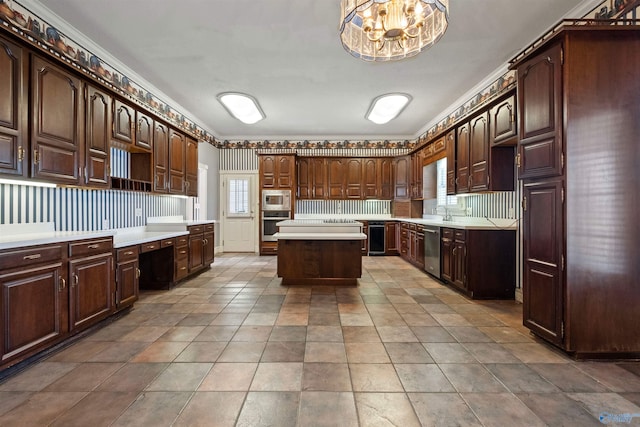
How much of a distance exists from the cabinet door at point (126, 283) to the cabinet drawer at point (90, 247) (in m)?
0.29

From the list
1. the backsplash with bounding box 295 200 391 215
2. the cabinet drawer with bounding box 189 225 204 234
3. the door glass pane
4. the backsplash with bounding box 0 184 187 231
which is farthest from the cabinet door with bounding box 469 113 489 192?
the door glass pane

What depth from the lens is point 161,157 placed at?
4.48 metres

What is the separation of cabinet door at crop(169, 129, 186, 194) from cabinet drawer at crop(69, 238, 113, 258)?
1.88 metres

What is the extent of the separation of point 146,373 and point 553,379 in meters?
2.79

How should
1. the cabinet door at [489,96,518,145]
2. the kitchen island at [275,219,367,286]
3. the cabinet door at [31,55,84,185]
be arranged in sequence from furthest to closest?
the kitchen island at [275,219,367,286] < the cabinet door at [489,96,518,145] < the cabinet door at [31,55,84,185]

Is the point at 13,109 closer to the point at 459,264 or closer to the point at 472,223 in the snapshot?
the point at 459,264

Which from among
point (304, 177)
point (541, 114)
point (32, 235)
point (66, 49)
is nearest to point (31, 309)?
point (32, 235)

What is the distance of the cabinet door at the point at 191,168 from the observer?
209 inches

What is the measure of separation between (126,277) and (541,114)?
426 centimetres

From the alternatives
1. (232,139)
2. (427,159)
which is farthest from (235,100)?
(427,159)

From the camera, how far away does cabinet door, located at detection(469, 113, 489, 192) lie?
4000 millimetres

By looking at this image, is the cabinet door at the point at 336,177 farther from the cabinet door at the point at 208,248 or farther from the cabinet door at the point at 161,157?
the cabinet door at the point at 161,157

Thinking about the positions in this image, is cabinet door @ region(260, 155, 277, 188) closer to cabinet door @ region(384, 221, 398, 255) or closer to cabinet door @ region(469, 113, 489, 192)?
cabinet door @ region(384, 221, 398, 255)

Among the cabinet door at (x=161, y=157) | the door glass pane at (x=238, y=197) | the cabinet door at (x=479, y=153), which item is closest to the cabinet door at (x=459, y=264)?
the cabinet door at (x=479, y=153)
